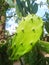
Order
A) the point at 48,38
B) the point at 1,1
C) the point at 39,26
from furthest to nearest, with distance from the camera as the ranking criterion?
the point at 1,1 < the point at 48,38 < the point at 39,26

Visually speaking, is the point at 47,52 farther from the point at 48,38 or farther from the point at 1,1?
the point at 1,1

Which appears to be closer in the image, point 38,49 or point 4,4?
point 38,49

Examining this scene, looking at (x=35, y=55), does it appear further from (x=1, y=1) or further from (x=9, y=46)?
(x=1, y=1)

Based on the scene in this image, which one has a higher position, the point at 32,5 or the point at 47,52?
the point at 32,5

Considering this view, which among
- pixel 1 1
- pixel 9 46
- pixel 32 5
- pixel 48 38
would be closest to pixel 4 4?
pixel 1 1

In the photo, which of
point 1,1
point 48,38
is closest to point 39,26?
point 48,38

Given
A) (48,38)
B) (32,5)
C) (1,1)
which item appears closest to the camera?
(48,38)
